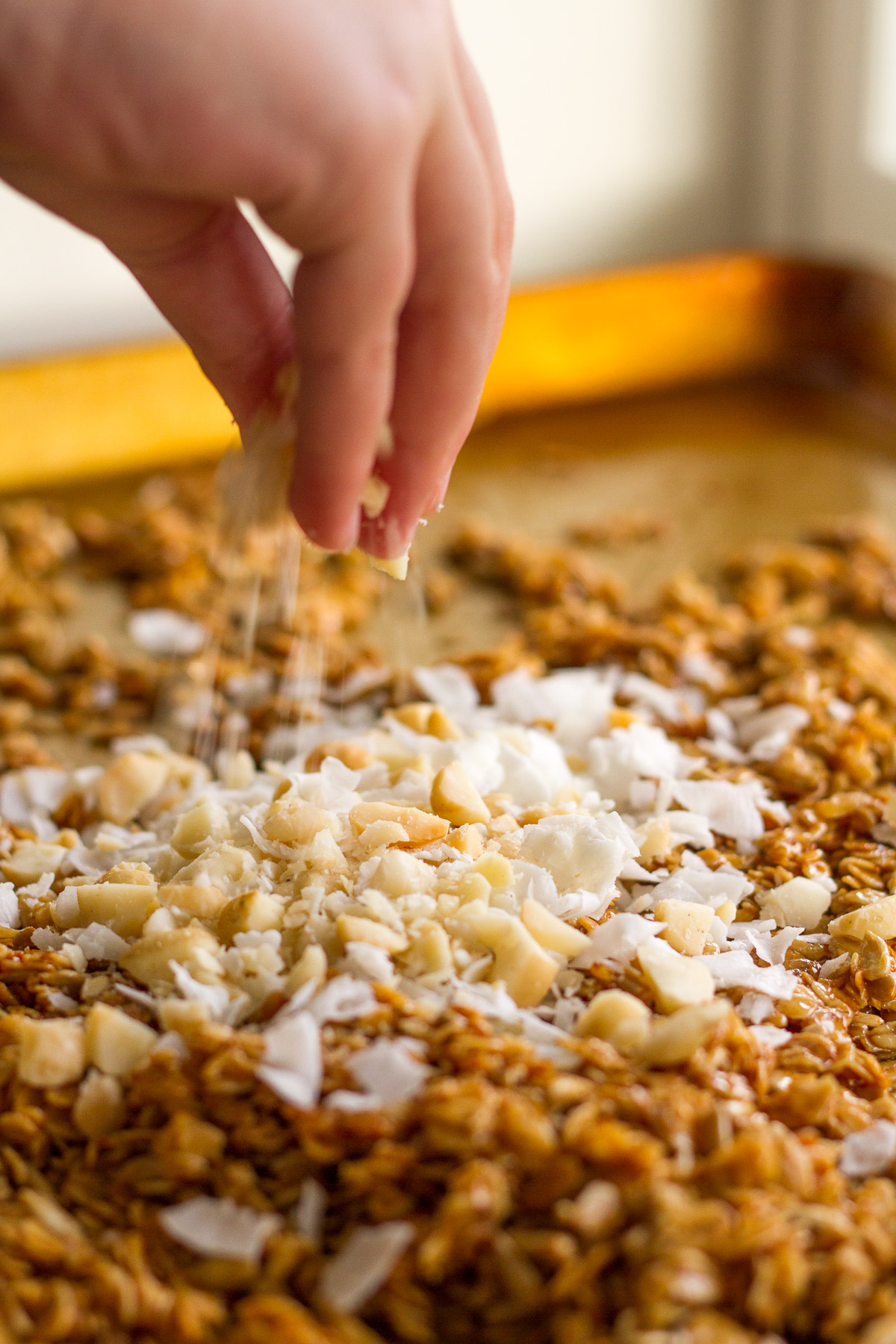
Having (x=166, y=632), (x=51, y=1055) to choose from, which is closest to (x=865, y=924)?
(x=51, y=1055)

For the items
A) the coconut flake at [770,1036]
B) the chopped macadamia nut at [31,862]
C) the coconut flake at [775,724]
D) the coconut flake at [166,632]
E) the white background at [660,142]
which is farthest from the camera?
the white background at [660,142]

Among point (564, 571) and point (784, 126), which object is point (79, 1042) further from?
point (784, 126)

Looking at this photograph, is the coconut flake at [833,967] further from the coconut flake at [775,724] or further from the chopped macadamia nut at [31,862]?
the chopped macadamia nut at [31,862]

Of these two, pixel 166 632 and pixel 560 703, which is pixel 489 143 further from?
pixel 166 632

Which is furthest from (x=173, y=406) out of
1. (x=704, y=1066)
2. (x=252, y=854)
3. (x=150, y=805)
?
(x=704, y=1066)

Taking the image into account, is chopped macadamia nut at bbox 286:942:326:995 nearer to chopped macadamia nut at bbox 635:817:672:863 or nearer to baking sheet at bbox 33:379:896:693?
chopped macadamia nut at bbox 635:817:672:863

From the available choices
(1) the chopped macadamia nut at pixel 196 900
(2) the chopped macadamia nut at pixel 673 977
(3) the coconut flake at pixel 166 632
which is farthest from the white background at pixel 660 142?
(2) the chopped macadamia nut at pixel 673 977

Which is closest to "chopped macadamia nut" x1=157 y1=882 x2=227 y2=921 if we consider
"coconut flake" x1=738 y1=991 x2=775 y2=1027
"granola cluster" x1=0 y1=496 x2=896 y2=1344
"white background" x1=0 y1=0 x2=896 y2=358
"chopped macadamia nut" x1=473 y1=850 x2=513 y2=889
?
"granola cluster" x1=0 y1=496 x2=896 y2=1344
